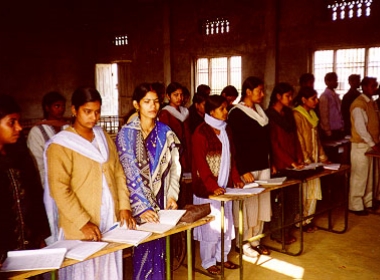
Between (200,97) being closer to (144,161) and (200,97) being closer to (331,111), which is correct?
(331,111)

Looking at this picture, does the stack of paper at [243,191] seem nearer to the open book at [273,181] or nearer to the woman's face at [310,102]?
the open book at [273,181]

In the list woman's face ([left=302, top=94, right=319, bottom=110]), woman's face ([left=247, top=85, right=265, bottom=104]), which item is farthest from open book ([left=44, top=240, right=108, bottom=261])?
woman's face ([left=302, top=94, right=319, bottom=110])

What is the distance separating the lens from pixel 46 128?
3.61 m

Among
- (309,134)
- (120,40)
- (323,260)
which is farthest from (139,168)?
(120,40)

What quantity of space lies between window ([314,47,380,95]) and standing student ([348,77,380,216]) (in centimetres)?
242

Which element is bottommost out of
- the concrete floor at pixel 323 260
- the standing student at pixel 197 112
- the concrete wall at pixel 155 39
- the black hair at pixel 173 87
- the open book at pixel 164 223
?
the concrete floor at pixel 323 260

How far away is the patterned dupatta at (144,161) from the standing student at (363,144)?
3168 mm

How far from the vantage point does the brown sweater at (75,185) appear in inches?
89.1

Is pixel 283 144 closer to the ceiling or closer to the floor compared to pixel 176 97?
closer to the floor

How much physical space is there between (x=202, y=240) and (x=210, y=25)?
276 inches

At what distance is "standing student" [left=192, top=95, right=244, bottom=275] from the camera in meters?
3.44

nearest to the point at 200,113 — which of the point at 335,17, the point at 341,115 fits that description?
the point at 341,115

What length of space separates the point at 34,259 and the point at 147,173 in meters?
0.97

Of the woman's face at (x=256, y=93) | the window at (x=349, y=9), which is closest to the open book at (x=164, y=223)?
the woman's face at (x=256, y=93)
